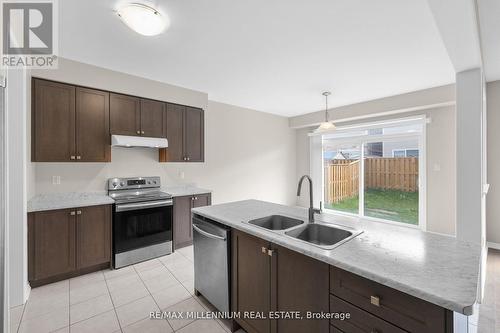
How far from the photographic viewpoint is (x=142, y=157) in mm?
3568

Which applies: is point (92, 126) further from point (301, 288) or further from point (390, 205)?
point (390, 205)

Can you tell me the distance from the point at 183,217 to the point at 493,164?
5.02m

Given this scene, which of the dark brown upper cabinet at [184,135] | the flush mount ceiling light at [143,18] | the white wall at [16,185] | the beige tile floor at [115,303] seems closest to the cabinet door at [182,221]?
the beige tile floor at [115,303]

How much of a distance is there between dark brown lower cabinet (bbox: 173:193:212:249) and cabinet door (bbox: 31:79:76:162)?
152 centimetres

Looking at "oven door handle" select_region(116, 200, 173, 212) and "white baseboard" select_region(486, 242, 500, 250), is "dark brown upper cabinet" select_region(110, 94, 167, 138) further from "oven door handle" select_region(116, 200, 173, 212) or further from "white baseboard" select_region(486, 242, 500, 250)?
"white baseboard" select_region(486, 242, 500, 250)

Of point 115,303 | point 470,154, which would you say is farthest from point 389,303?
point 115,303

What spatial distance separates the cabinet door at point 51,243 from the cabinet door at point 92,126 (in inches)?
30.0

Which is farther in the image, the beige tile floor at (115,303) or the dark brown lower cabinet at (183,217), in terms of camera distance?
the dark brown lower cabinet at (183,217)

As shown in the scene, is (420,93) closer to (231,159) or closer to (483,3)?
(483,3)

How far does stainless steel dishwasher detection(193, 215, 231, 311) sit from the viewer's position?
6.10 feet

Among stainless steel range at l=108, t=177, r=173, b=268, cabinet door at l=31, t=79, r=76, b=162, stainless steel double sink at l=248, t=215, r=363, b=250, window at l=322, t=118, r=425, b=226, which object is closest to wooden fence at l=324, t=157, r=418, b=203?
window at l=322, t=118, r=425, b=226

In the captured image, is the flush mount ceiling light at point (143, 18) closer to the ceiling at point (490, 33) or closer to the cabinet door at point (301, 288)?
the cabinet door at point (301, 288)

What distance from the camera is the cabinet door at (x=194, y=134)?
12.3ft

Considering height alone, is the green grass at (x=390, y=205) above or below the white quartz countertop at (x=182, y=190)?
below
